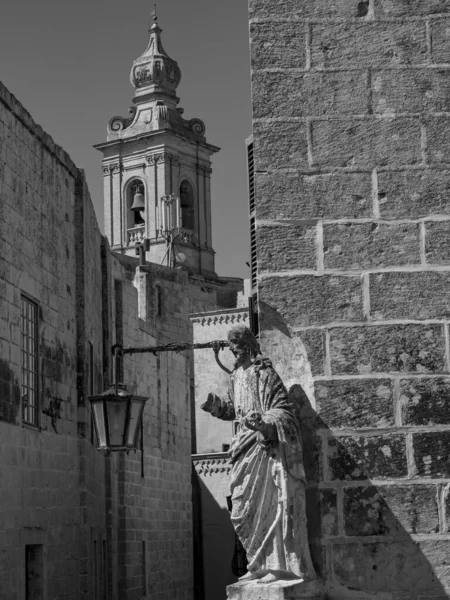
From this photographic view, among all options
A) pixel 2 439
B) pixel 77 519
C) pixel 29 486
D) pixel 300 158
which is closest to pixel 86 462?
pixel 77 519

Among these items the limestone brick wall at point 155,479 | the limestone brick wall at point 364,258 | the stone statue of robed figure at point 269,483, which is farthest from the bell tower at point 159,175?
the stone statue of robed figure at point 269,483

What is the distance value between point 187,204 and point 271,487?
49321mm

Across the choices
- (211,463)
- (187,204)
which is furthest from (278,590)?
(187,204)

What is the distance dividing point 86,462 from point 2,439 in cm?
423

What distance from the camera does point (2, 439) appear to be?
13008 mm

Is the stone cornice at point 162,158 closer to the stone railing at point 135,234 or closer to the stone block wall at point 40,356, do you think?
the stone railing at point 135,234

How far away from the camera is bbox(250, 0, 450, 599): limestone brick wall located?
5996 mm

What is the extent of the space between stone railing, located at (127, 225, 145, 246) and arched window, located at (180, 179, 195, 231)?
1.81 m

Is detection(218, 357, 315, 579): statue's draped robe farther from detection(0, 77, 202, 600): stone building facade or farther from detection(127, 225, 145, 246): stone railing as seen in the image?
detection(127, 225, 145, 246): stone railing

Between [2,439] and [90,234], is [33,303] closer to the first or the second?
[2,439]

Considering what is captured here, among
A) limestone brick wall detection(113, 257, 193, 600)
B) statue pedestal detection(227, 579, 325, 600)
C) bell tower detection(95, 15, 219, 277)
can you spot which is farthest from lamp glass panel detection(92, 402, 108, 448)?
bell tower detection(95, 15, 219, 277)

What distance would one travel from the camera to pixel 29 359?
14688 mm

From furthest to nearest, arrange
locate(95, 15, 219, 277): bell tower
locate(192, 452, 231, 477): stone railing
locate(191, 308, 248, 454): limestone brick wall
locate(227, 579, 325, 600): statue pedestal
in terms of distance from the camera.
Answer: locate(95, 15, 219, 277): bell tower, locate(191, 308, 248, 454): limestone brick wall, locate(192, 452, 231, 477): stone railing, locate(227, 579, 325, 600): statue pedestal

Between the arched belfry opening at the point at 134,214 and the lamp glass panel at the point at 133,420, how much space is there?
4162 cm
